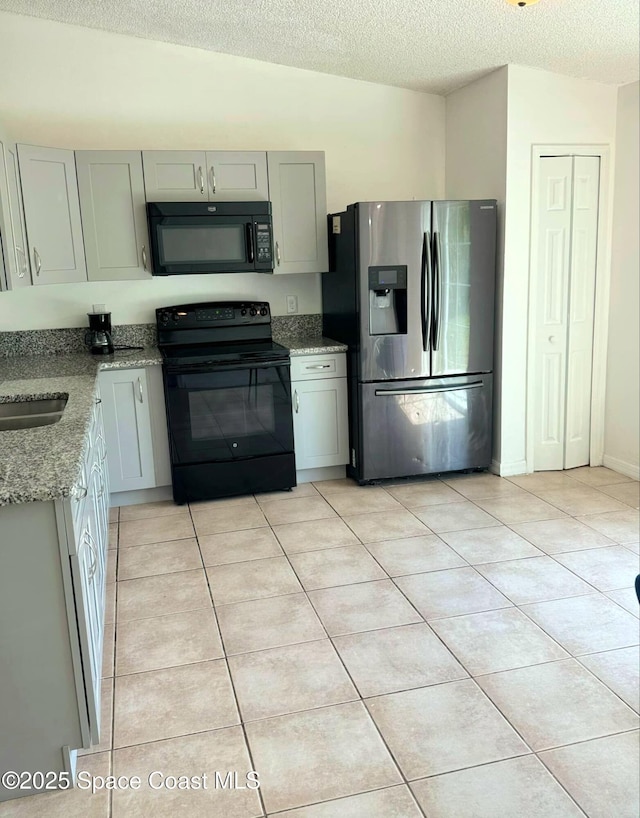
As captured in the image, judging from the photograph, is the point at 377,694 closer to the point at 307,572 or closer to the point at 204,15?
the point at 307,572

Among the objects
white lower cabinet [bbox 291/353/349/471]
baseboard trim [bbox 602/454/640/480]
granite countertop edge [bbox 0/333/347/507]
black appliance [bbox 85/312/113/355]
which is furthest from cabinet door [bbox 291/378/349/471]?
baseboard trim [bbox 602/454/640/480]

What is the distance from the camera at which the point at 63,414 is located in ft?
8.39

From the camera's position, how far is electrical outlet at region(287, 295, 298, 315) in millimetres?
4605

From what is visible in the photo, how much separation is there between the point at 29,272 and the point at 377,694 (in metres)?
2.78

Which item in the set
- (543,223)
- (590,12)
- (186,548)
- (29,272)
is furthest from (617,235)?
(29,272)

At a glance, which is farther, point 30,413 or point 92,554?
point 30,413

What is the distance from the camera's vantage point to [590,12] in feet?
10.2

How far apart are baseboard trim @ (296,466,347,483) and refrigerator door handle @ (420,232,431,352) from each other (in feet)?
3.30

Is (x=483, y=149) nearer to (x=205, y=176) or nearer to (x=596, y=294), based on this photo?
(x=596, y=294)

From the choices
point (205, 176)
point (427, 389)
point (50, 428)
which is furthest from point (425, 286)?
point (50, 428)

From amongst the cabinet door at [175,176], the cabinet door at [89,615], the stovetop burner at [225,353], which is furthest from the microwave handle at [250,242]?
the cabinet door at [89,615]

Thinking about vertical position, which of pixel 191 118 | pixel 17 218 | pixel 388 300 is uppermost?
pixel 191 118

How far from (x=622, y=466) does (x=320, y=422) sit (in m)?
1.96

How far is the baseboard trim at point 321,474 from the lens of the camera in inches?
175
